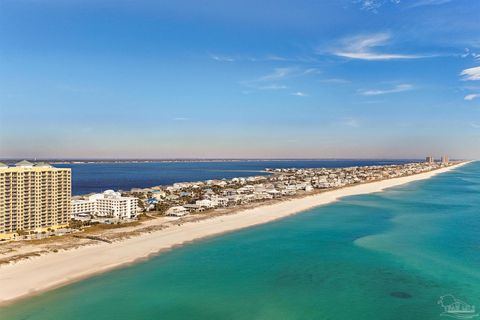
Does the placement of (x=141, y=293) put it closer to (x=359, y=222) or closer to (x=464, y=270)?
(x=464, y=270)

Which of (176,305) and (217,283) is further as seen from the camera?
(217,283)

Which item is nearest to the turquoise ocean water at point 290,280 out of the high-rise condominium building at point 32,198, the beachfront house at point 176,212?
the beachfront house at point 176,212

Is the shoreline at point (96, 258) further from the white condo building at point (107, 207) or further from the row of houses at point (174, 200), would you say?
the white condo building at point (107, 207)

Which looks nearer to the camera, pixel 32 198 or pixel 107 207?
pixel 32 198

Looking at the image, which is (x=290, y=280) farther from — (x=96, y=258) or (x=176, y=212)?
(x=176, y=212)

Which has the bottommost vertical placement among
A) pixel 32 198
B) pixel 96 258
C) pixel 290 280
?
pixel 290 280

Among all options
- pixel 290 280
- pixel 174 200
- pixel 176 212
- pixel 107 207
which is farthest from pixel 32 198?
pixel 174 200

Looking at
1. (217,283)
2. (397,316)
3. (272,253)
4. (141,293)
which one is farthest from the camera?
(272,253)

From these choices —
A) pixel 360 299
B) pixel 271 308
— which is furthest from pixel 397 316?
Answer: pixel 271 308
